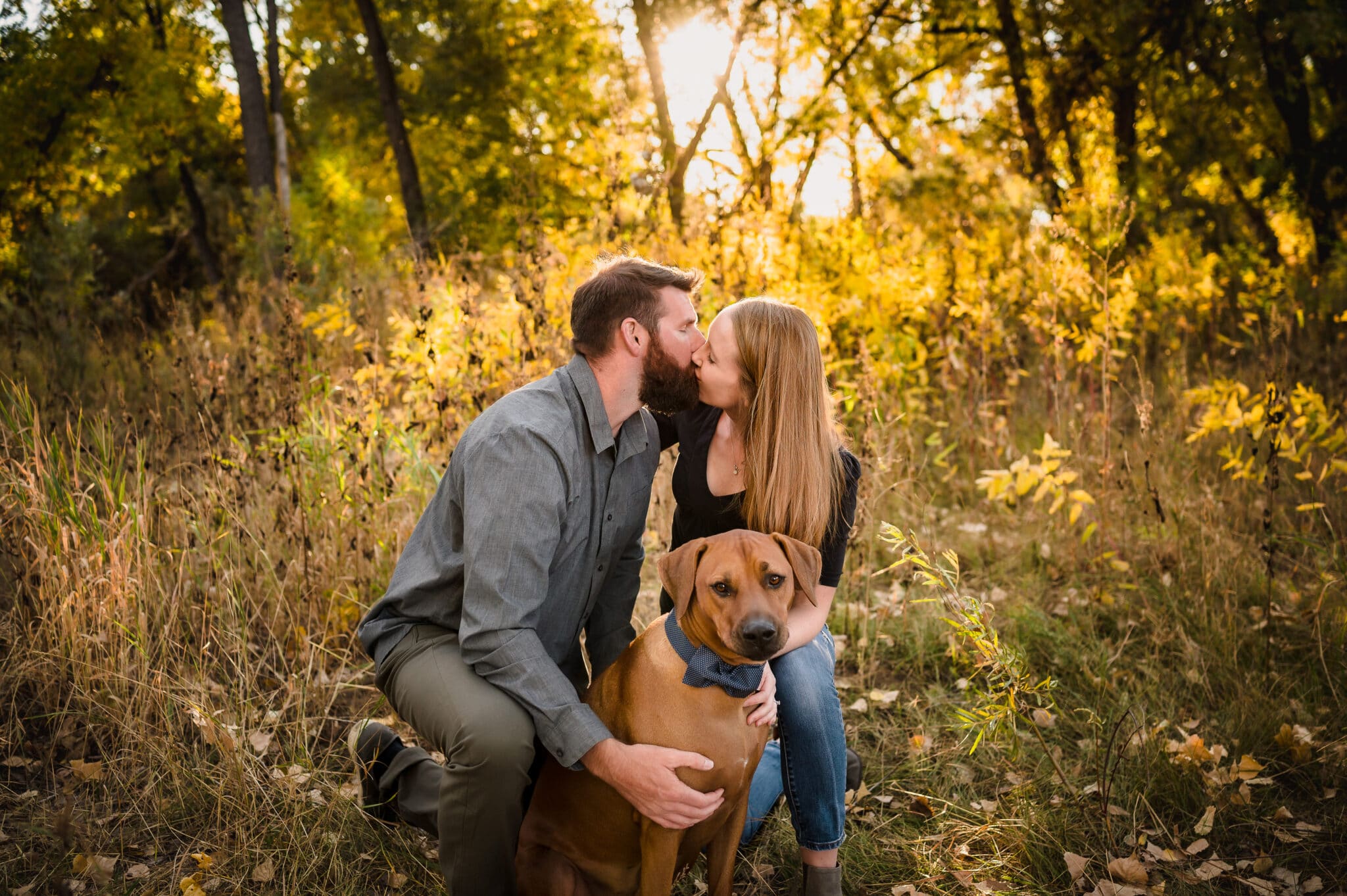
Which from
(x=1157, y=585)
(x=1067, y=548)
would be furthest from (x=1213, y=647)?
(x=1067, y=548)

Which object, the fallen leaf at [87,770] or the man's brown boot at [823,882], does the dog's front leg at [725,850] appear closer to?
the man's brown boot at [823,882]

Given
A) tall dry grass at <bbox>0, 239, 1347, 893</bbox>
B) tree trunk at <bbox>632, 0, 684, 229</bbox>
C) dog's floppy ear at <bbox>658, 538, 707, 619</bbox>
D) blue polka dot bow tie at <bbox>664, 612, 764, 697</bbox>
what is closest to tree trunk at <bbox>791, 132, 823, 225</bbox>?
tree trunk at <bbox>632, 0, 684, 229</bbox>

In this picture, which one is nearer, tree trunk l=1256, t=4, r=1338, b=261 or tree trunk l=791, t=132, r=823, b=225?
tree trunk l=791, t=132, r=823, b=225

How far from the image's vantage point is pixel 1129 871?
8.55ft

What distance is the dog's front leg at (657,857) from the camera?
2.26 meters

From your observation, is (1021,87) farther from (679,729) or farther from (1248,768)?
(679,729)

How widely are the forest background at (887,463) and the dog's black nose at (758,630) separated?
64 centimetres

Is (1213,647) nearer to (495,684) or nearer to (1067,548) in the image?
(1067,548)

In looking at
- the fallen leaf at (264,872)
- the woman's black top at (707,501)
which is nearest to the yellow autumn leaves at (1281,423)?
the woman's black top at (707,501)

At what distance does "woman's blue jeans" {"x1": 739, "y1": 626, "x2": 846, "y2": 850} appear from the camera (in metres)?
2.61

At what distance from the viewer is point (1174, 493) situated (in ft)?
15.9

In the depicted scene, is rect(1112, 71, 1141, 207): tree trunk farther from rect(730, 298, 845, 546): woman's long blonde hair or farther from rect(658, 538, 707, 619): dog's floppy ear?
rect(658, 538, 707, 619): dog's floppy ear

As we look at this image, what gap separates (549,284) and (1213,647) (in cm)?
363

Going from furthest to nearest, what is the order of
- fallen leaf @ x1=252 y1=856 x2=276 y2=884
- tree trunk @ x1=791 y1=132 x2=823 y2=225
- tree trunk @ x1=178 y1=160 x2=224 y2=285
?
tree trunk @ x1=178 y1=160 x2=224 y2=285 → tree trunk @ x1=791 y1=132 x2=823 y2=225 → fallen leaf @ x1=252 y1=856 x2=276 y2=884
